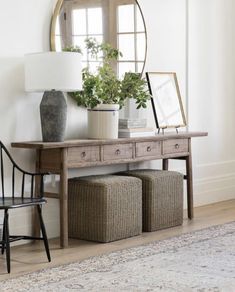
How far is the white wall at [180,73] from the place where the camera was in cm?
500

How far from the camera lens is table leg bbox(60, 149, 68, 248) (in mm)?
4883

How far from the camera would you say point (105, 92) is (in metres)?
5.46

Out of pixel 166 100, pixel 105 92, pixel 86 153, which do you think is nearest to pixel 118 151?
pixel 86 153

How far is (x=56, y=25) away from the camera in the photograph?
5.27m

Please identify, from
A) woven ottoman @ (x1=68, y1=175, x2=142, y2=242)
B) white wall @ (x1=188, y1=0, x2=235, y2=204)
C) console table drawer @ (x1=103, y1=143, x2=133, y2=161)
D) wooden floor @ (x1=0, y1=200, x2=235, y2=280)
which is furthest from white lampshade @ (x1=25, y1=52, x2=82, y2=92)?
white wall @ (x1=188, y1=0, x2=235, y2=204)

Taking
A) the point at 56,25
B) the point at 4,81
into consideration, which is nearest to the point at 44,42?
the point at 56,25

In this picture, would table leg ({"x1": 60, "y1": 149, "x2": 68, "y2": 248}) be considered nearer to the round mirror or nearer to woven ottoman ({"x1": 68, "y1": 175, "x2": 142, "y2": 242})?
woven ottoman ({"x1": 68, "y1": 175, "x2": 142, "y2": 242})

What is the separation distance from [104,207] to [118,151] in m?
0.51

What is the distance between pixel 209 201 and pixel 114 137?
2084 mm

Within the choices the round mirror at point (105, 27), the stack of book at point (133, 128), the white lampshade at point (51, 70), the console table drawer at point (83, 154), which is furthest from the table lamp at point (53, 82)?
the stack of book at point (133, 128)

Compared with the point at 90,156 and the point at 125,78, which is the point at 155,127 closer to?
the point at 125,78

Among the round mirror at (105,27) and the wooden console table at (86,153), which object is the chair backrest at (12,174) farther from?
the round mirror at (105,27)

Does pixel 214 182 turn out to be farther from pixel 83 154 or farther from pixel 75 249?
pixel 75 249

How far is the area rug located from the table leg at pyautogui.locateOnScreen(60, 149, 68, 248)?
1.45 ft
